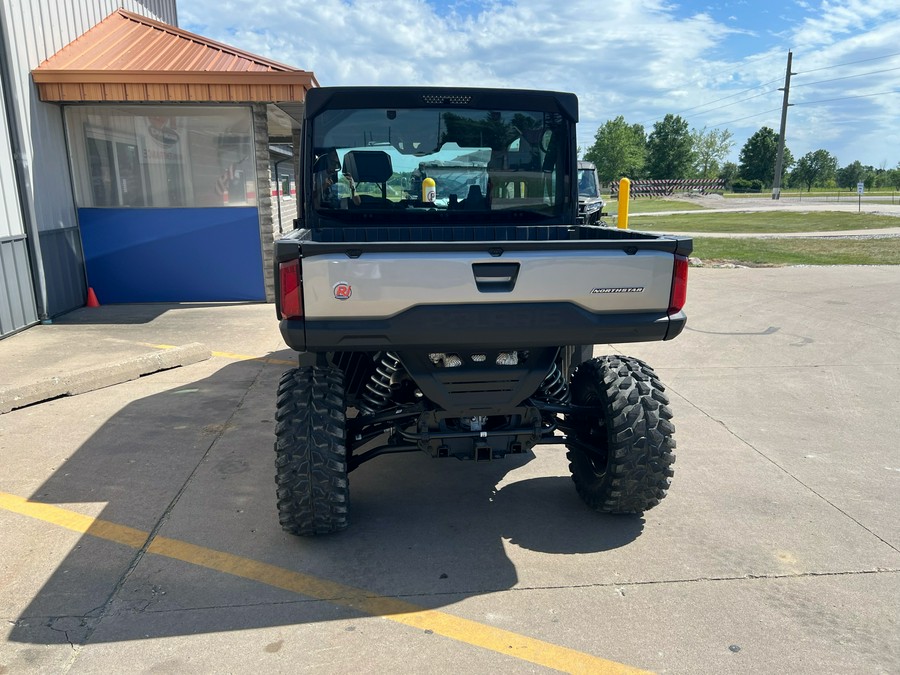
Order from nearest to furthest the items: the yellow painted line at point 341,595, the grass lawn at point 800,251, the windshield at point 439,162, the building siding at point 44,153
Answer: the yellow painted line at point 341,595
the windshield at point 439,162
the building siding at point 44,153
the grass lawn at point 800,251

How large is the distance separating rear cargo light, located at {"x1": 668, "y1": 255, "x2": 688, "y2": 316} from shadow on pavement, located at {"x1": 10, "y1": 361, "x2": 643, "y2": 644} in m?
1.32

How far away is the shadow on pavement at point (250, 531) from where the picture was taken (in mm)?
3090

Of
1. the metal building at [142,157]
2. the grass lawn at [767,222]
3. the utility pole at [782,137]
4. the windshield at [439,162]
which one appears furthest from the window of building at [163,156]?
the utility pole at [782,137]

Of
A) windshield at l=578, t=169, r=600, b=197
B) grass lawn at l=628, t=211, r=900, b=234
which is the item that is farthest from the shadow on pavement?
grass lawn at l=628, t=211, r=900, b=234

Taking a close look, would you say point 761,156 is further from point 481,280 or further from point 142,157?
point 481,280

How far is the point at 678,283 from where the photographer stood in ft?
11.1

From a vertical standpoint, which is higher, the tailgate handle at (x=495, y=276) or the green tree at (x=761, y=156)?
the green tree at (x=761, y=156)

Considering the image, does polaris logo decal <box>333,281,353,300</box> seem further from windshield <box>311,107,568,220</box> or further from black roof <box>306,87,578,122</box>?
black roof <box>306,87,578,122</box>

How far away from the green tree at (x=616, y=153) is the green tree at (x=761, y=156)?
11790 millimetres

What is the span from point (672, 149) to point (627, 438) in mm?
83651

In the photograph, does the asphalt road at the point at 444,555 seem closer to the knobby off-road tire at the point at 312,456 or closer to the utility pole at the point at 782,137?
the knobby off-road tire at the point at 312,456

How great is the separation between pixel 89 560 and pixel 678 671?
9.42 feet

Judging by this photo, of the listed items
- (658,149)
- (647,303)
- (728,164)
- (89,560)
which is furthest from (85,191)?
(728,164)

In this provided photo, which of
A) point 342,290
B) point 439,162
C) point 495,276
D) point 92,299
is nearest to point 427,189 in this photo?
point 439,162
